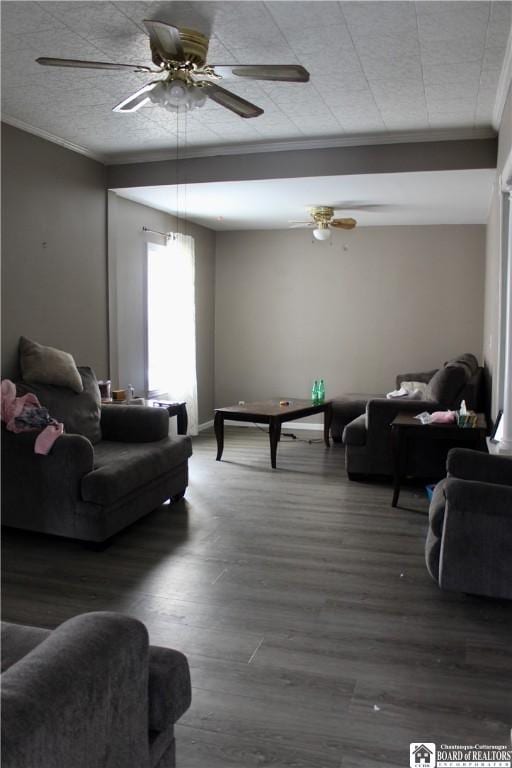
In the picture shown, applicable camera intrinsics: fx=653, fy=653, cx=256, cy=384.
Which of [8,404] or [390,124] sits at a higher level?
[390,124]

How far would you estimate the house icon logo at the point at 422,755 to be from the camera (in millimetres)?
1951

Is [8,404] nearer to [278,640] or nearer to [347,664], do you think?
[278,640]

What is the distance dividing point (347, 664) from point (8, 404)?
247cm

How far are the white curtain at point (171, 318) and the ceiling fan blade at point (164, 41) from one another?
3.68m

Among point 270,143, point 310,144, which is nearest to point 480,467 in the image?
point 310,144

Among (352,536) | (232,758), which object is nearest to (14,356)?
(352,536)

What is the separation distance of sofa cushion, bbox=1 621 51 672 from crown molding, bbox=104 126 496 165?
14.1 feet

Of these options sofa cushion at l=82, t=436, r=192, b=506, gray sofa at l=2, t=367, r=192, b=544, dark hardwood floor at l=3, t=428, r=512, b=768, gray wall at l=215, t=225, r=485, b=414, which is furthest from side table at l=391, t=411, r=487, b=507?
gray wall at l=215, t=225, r=485, b=414

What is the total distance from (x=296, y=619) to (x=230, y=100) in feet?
8.15

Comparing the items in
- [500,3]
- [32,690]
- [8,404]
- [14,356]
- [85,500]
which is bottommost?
[85,500]

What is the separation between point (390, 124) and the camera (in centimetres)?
460

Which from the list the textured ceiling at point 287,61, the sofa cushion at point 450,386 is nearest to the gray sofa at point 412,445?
the sofa cushion at point 450,386

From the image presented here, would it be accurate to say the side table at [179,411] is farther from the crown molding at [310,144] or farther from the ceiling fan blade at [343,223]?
the ceiling fan blade at [343,223]

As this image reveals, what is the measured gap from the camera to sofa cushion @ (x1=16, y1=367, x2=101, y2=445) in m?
4.33
